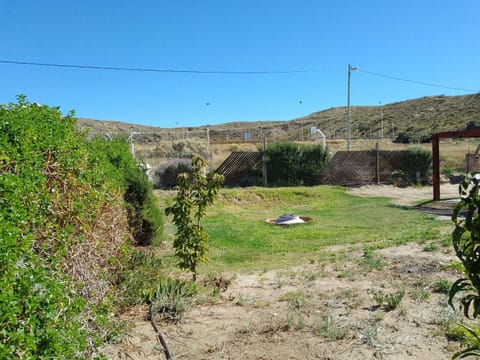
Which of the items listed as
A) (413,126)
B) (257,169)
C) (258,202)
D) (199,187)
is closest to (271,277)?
(199,187)

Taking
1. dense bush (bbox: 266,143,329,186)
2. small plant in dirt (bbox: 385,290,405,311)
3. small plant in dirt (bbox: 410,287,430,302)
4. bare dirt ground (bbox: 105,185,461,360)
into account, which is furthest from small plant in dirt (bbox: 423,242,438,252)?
dense bush (bbox: 266,143,329,186)

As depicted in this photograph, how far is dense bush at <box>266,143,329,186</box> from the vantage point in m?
17.3

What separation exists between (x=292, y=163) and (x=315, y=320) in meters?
13.8

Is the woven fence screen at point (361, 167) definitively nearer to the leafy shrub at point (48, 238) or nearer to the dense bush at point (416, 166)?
the dense bush at point (416, 166)

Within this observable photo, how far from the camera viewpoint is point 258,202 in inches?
545

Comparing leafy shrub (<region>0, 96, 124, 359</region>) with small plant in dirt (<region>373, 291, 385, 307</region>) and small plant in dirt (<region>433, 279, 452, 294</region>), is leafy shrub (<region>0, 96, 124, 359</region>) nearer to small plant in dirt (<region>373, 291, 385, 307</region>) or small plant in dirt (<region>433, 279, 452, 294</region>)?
small plant in dirt (<region>373, 291, 385, 307</region>)

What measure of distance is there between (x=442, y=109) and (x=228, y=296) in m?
59.0

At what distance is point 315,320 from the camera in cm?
377

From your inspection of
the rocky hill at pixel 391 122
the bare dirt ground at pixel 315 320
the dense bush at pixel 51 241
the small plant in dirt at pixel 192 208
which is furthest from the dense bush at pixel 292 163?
the rocky hill at pixel 391 122

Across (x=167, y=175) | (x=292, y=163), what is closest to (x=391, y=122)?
(x=292, y=163)

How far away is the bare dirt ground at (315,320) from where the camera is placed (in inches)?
125

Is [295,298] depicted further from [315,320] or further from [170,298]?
[170,298]

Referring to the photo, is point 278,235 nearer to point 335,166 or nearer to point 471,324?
point 471,324

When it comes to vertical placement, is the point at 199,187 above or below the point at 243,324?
above
